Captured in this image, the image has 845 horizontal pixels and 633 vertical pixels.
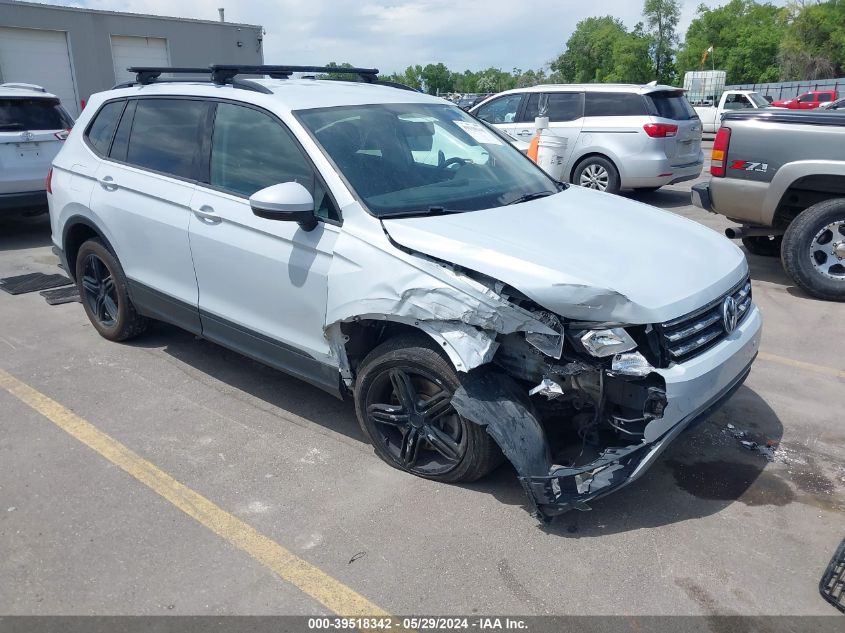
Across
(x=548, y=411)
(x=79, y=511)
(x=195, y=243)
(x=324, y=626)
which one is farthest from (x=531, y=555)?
(x=195, y=243)

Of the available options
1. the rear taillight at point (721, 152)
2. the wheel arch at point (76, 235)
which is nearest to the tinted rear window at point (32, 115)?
the wheel arch at point (76, 235)

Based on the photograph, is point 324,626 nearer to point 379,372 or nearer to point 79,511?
point 379,372

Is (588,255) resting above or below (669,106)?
below

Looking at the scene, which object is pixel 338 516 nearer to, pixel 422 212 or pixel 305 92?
pixel 422 212

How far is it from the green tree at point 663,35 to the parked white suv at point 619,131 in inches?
3046

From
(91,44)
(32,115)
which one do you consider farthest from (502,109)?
(91,44)

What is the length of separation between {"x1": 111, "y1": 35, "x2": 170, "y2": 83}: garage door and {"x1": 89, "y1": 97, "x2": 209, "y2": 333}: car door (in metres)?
19.4

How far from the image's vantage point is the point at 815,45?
201 feet

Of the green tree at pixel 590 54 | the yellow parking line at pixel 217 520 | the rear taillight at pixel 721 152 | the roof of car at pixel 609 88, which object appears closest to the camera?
the yellow parking line at pixel 217 520

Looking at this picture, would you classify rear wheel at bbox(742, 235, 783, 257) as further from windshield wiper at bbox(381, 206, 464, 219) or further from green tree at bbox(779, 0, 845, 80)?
green tree at bbox(779, 0, 845, 80)

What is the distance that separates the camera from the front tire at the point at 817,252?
615 cm

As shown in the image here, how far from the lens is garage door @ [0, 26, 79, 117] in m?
19.5

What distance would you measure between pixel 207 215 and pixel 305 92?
0.93 meters

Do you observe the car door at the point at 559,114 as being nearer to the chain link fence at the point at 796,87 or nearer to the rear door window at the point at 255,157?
the rear door window at the point at 255,157
